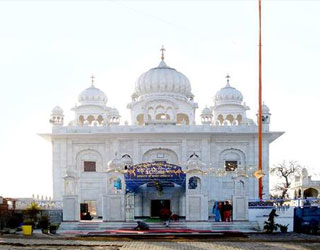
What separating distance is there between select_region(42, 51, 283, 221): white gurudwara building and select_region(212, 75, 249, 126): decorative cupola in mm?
15

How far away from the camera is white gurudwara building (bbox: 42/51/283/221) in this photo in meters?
37.4

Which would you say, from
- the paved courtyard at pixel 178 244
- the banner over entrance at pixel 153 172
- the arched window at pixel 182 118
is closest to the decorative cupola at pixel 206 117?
the arched window at pixel 182 118

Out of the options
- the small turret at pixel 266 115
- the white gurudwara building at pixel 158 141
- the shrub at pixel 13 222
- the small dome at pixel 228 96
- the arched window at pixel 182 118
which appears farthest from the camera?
the small dome at pixel 228 96

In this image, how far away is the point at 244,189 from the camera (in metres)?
31.5

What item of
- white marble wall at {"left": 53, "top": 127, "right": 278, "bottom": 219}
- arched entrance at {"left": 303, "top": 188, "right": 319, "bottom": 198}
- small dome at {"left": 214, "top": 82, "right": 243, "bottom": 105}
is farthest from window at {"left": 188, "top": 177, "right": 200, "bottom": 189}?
arched entrance at {"left": 303, "top": 188, "right": 319, "bottom": 198}

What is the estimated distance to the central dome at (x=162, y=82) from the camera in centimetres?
4403

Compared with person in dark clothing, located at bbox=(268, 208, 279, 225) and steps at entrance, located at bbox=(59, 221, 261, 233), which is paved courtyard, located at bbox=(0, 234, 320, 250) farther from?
steps at entrance, located at bbox=(59, 221, 261, 233)

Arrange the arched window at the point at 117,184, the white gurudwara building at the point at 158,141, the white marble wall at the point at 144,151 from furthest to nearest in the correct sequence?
the white marble wall at the point at 144,151
the white gurudwara building at the point at 158,141
the arched window at the point at 117,184

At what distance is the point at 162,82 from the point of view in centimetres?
4403

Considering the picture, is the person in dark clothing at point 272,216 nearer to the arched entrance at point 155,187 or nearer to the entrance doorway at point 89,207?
the arched entrance at point 155,187

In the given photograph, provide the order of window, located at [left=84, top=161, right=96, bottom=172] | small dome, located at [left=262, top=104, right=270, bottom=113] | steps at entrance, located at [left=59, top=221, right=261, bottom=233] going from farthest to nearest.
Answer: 1. small dome, located at [left=262, top=104, right=270, bottom=113]
2. window, located at [left=84, top=161, right=96, bottom=172]
3. steps at entrance, located at [left=59, top=221, right=261, bottom=233]

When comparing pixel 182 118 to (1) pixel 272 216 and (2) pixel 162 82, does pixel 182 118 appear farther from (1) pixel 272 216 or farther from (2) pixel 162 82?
(1) pixel 272 216

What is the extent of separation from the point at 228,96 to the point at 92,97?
10070 mm

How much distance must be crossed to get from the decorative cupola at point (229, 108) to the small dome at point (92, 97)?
8.40 meters
